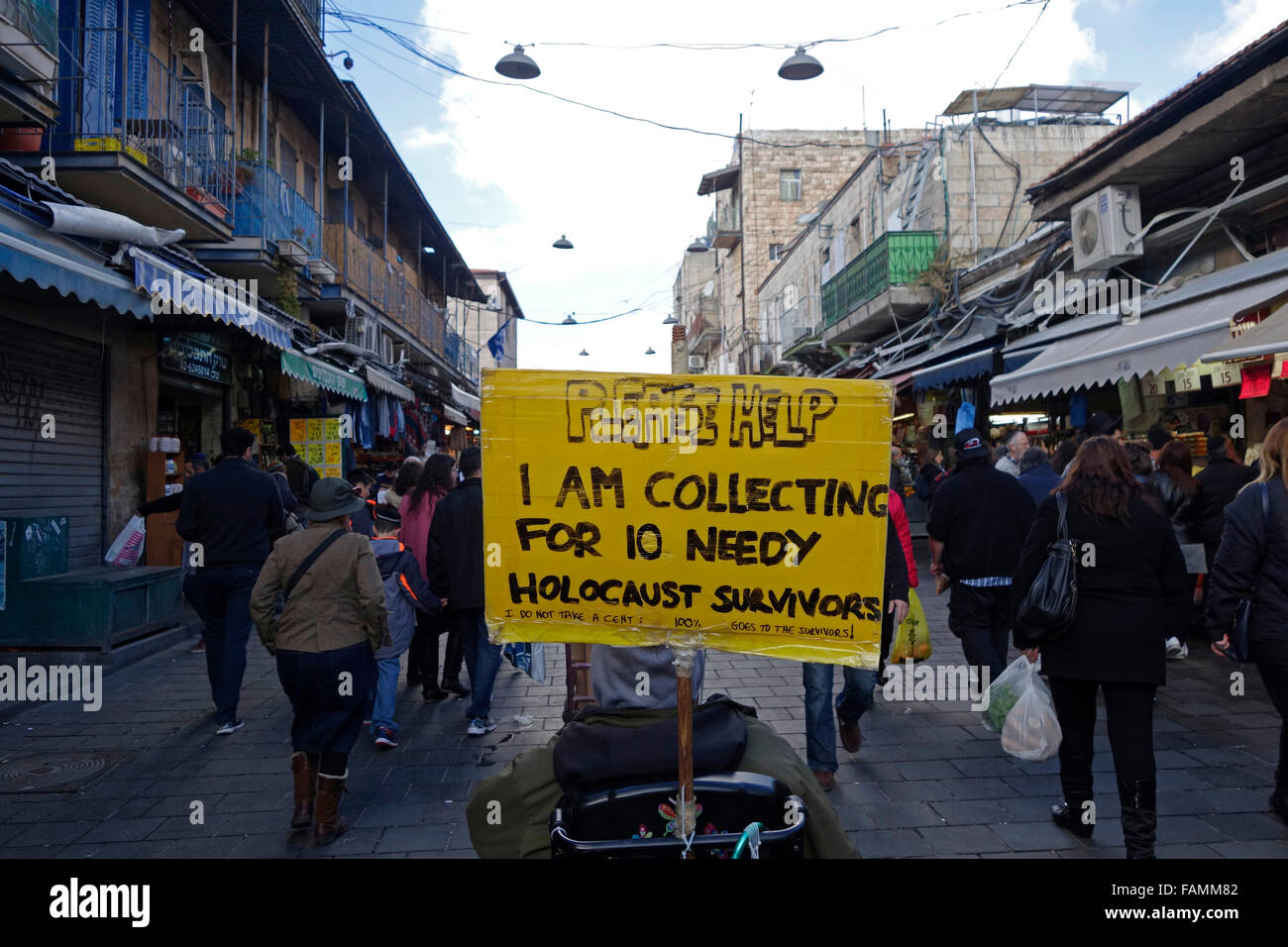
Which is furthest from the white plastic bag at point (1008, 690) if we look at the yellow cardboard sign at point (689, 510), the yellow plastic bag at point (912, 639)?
the yellow cardboard sign at point (689, 510)

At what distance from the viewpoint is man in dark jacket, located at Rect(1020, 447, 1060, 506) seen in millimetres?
6219

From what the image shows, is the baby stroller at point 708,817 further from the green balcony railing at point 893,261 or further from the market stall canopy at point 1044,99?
the market stall canopy at point 1044,99

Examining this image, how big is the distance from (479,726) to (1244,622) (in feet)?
14.2

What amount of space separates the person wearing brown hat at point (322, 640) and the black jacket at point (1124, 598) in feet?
10.8

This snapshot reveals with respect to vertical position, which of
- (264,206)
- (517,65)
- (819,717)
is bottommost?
(819,717)

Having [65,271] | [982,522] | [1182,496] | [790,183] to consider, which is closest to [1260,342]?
[1182,496]

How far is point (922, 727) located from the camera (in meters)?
5.46

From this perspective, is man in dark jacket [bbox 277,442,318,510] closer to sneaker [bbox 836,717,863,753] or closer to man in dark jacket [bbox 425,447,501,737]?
man in dark jacket [bbox 425,447,501,737]

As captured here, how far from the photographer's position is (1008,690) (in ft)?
13.8

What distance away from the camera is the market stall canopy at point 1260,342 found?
230 inches

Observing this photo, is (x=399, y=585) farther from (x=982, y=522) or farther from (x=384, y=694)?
(x=982, y=522)

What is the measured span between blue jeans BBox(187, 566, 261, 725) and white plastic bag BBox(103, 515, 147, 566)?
12.5 feet

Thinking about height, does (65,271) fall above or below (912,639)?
above
